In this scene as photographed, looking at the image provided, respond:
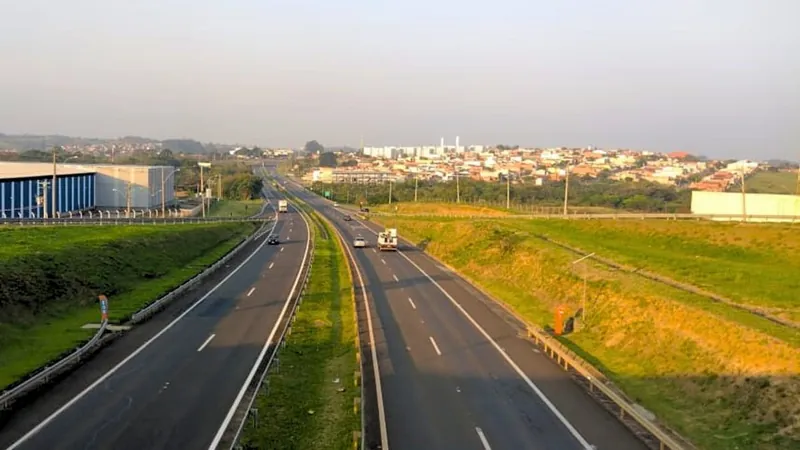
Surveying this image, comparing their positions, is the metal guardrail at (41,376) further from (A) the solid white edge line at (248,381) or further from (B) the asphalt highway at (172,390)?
(A) the solid white edge line at (248,381)

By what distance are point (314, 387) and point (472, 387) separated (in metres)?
4.84

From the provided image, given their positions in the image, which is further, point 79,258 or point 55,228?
point 55,228

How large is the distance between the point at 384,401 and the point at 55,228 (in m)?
42.1

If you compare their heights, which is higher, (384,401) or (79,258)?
(79,258)

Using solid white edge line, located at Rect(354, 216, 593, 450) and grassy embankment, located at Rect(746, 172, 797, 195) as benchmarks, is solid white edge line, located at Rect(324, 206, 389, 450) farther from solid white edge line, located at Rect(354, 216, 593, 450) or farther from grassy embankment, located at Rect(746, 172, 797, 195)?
grassy embankment, located at Rect(746, 172, 797, 195)

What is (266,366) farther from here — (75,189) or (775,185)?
(775,185)

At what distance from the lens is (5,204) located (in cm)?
7025

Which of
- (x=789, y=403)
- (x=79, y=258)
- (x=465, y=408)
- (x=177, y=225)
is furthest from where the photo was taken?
(x=177, y=225)

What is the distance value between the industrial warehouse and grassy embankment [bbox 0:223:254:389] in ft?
71.6

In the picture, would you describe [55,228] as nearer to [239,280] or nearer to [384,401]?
[239,280]

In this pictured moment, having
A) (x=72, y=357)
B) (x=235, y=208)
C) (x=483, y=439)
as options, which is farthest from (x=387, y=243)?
(x=235, y=208)

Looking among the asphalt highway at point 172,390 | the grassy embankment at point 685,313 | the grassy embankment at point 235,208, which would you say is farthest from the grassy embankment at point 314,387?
the grassy embankment at point 235,208

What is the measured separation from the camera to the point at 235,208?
12062 centimetres

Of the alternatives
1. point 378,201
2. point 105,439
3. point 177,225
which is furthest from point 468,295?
point 378,201
